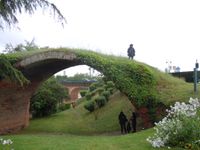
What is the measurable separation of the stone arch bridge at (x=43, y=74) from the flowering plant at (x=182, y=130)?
6.44m

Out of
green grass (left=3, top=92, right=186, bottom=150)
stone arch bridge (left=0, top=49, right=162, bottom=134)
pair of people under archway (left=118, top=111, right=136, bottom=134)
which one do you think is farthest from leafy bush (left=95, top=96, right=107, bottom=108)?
pair of people under archway (left=118, top=111, right=136, bottom=134)

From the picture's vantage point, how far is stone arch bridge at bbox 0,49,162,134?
55.2ft

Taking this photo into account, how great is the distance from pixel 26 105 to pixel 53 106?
7395mm

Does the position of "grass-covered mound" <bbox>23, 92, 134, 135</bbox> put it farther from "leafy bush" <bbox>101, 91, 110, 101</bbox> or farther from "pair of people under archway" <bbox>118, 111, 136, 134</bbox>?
"pair of people under archway" <bbox>118, 111, 136, 134</bbox>

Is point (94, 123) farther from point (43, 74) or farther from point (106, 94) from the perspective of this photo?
point (106, 94)

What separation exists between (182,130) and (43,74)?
13.4 metres

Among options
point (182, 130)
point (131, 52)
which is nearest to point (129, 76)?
point (131, 52)

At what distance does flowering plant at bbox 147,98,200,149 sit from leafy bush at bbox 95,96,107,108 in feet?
57.2

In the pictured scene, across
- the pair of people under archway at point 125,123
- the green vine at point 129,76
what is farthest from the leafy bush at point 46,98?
the green vine at point 129,76

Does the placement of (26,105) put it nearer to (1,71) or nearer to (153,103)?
(153,103)

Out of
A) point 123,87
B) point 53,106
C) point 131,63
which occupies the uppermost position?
point 131,63

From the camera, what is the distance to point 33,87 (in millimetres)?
21734

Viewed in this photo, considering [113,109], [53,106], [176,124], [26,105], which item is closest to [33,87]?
[26,105]

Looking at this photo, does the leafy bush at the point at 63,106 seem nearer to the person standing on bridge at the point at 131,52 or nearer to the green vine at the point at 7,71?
the person standing on bridge at the point at 131,52
